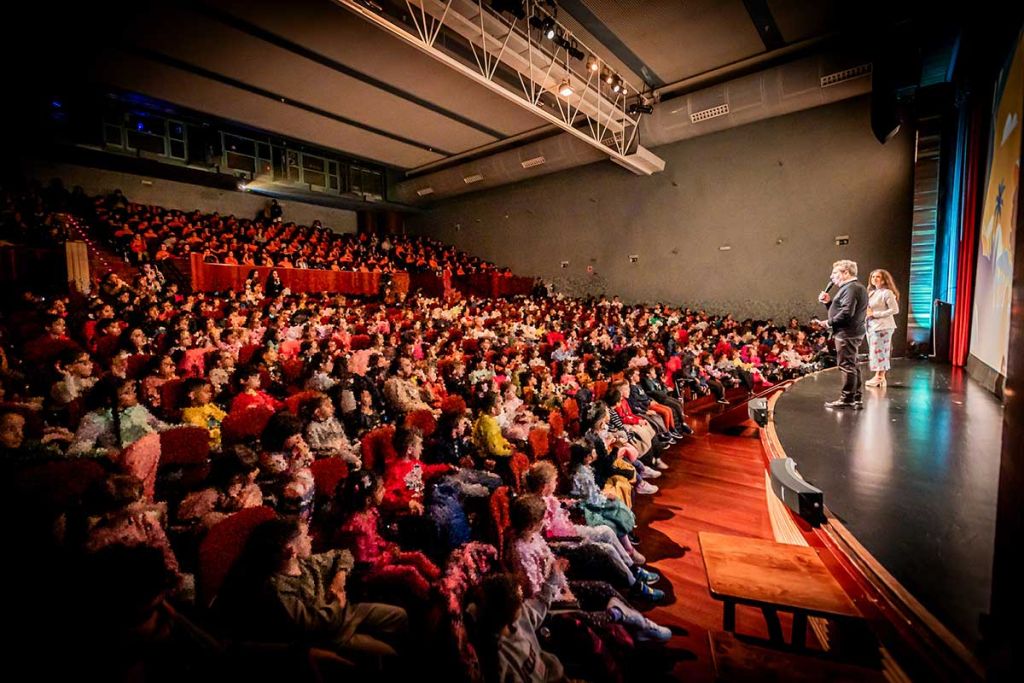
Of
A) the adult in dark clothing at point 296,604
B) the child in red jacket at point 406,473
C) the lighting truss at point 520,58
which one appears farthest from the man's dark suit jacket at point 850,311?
the lighting truss at point 520,58

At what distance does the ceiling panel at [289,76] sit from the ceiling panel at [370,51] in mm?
381

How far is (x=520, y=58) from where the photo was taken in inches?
177

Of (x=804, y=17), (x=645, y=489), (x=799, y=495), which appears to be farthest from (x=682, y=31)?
(x=799, y=495)

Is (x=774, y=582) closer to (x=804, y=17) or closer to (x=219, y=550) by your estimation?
(x=219, y=550)

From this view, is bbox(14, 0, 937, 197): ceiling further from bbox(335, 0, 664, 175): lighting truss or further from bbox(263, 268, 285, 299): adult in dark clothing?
bbox(263, 268, 285, 299): adult in dark clothing

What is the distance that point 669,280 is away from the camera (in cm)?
735

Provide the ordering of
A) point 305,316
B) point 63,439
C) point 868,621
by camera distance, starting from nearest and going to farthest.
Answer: point 868,621, point 63,439, point 305,316

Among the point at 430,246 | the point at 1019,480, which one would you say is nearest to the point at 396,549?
the point at 1019,480

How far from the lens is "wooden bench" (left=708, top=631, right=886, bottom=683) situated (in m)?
1.09

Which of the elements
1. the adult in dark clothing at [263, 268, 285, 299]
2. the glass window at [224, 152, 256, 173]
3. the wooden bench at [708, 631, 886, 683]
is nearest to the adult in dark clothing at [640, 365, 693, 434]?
the wooden bench at [708, 631, 886, 683]

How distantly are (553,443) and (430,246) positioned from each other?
8.61 m

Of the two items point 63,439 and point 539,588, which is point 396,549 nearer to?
point 539,588

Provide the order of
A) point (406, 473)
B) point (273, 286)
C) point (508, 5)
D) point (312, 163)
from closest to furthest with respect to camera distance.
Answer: point (406, 473), point (508, 5), point (273, 286), point (312, 163)

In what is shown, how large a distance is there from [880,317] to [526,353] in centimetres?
265
